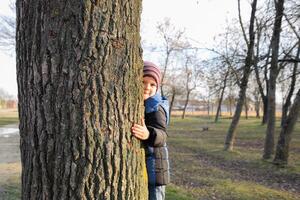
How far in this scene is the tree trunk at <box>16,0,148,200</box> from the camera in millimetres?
2049

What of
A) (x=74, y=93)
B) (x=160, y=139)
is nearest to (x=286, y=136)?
(x=160, y=139)

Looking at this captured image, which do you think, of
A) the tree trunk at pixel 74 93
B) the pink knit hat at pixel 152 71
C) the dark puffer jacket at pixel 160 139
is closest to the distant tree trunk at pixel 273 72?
the pink knit hat at pixel 152 71

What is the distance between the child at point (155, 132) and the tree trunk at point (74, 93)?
0.60 metres

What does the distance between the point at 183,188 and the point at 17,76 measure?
6.76 m

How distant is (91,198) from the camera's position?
2.11 meters

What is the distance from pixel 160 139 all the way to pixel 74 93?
3.11 ft

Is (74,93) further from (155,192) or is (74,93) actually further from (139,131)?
(155,192)

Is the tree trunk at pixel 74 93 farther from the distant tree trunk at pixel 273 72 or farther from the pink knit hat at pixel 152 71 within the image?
the distant tree trunk at pixel 273 72

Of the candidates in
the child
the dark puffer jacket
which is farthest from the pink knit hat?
the dark puffer jacket

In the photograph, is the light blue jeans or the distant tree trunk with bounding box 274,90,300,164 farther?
the distant tree trunk with bounding box 274,90,300,164

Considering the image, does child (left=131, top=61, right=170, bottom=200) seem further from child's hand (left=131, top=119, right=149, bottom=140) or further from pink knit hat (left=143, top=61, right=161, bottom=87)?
child's hand (left=131, top=119, right=149, bottom=140)

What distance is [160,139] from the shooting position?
2.75m

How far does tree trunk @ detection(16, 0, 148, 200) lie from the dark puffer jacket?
0.70m

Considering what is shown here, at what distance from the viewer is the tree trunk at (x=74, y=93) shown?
2.05 metres
